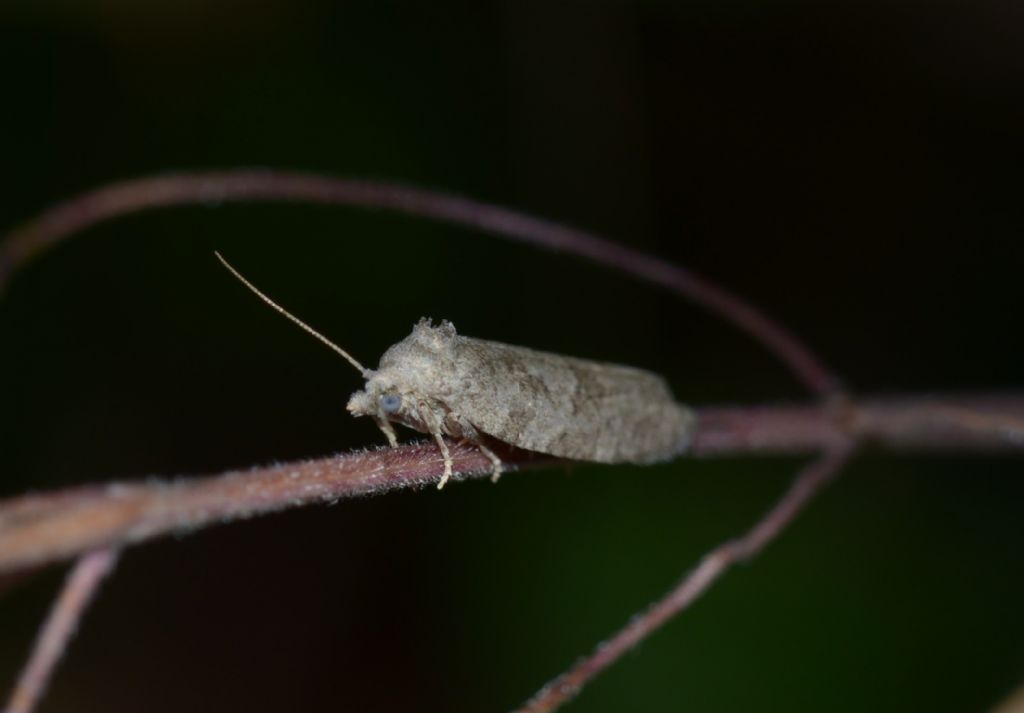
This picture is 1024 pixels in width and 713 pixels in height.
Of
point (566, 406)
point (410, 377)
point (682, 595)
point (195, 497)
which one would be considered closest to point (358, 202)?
point (410, 377)

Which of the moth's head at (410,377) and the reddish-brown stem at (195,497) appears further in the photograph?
the moth's head at (410,377)

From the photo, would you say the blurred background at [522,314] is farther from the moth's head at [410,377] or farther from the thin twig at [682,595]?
the moth's head at [410,377]

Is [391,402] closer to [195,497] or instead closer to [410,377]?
[410,377]

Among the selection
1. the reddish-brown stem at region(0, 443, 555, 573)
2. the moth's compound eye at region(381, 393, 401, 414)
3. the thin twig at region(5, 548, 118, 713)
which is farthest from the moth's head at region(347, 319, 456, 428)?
the thin twig at region(5, 548, 118, 713)

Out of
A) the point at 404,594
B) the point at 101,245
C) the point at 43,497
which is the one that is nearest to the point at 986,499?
the point at 404,594

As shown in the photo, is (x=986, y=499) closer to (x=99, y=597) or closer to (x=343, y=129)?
(x=343, y=129)

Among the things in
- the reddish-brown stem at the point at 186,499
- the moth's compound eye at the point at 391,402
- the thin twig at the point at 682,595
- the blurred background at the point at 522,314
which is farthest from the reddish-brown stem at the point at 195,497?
the blurred background at the point at 522,314
